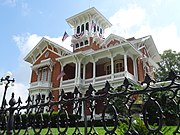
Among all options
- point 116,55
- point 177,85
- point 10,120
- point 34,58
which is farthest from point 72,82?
point 177,85

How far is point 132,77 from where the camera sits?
19250 mm

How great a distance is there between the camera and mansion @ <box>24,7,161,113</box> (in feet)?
65.7

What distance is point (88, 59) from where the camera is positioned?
22250mm

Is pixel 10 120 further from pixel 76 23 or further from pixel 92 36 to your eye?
pixel 76 23

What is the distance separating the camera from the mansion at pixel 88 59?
789 inches

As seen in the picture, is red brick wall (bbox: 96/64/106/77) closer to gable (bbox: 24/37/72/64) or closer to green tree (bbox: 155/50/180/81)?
gable (bbox: 24/37/72/64)

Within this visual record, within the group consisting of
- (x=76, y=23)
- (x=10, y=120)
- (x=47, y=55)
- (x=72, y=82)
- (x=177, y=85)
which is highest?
(x=76, y=23)

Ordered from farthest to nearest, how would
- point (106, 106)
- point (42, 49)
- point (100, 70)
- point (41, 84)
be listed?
point (42, 49)
point (100, 70)
point (41, 84)
point (106, 106)

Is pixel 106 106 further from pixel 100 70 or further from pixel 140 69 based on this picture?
pixel 100 70

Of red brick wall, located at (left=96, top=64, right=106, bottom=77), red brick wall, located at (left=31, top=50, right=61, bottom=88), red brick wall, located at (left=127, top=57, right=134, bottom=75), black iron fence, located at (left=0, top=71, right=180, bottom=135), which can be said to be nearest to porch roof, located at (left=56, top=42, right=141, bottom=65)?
red brick wall, located at (left=127, top=57, right=134, bottom=75)

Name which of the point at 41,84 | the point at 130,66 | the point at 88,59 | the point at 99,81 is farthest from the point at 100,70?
the point at 41,84

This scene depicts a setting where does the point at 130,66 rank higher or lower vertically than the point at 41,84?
higher

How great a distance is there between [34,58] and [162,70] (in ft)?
73.6

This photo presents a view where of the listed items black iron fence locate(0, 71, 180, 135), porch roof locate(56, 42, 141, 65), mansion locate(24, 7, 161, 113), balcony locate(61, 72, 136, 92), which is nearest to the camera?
black iron fence locate(0, 71, 180, 135)
